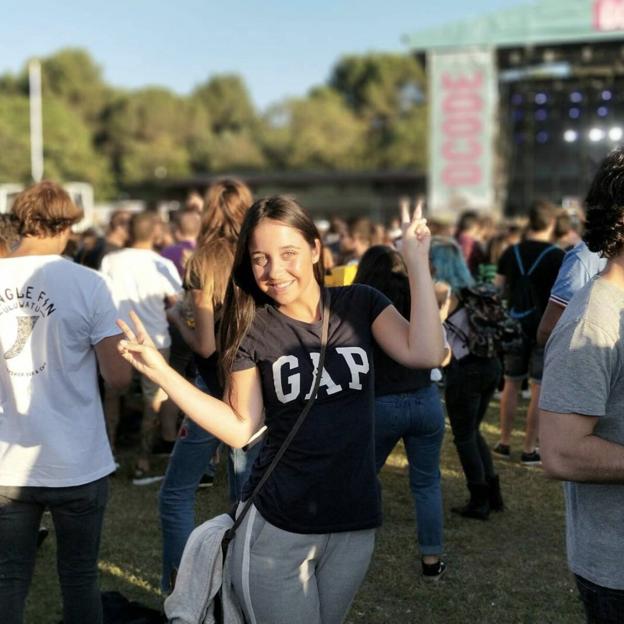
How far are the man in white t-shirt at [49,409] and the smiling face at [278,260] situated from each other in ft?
2.37

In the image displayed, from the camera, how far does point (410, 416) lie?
3.75 metres

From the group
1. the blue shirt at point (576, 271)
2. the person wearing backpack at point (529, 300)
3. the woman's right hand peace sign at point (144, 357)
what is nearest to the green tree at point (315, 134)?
the person wearing backpack at point (529, 300)

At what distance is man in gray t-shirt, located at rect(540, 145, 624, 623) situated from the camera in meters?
1.63

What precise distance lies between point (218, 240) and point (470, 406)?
198 cm

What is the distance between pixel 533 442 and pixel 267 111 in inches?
2400

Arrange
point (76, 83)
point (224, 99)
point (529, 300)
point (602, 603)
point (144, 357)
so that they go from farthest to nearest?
point (224, 99) → point (76, 83) → point (529, 300) → point (144, 357) → point (602, 603)

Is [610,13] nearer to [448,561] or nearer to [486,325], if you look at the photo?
[486,325]

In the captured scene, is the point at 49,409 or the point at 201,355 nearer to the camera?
the point at 49,409

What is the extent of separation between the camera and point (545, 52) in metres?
22.2

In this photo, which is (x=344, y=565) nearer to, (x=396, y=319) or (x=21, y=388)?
(x=396, y=319)

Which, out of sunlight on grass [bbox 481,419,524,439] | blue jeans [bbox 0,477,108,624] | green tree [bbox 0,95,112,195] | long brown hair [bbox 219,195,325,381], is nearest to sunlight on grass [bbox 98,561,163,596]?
blue jeans [bbox 0,477,108,624]

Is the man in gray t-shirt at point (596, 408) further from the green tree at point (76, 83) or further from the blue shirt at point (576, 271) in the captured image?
the green tree at point (76, 83)

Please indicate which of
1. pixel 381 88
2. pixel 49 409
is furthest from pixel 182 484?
pixel 381 88

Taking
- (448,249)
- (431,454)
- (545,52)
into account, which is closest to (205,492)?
(431,454)
